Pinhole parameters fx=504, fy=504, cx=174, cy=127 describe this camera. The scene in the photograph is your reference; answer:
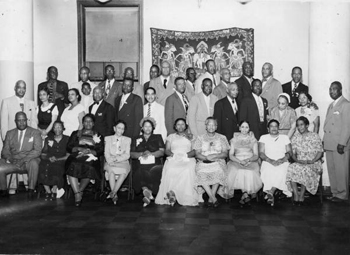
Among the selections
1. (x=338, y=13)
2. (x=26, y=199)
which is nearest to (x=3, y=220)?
(x=26, y=199)

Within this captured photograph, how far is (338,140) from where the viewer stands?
726 cm

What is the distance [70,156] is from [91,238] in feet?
7.26

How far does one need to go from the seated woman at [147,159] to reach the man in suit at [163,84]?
0.88 meters

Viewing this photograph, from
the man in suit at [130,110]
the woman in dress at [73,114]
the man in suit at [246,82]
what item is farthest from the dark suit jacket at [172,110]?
the woman in dress at [73,114]

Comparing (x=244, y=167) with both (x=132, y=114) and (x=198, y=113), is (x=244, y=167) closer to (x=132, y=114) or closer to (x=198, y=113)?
(x=198, y=113)

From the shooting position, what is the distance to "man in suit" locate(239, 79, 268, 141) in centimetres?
741

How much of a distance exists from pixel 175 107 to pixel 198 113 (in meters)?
0.36

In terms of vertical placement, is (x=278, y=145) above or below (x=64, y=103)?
below

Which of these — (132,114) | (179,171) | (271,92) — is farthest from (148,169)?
(271,92)

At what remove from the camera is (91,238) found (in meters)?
5.12

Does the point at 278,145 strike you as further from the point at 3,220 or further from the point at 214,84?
the point at 3,220

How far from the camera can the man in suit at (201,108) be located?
753 centimetres

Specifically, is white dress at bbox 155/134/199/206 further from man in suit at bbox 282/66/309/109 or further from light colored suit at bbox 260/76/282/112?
man in suit at bbox 282/66/309/109

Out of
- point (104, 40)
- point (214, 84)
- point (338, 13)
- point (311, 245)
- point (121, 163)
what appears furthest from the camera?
point (104, 40)
